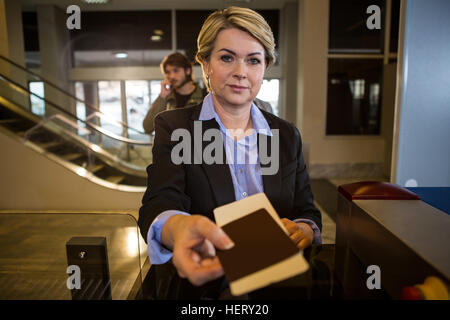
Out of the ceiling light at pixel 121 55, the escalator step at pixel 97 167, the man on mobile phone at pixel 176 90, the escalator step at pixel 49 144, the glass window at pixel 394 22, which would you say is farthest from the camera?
the ceiling light at pixel 121 55

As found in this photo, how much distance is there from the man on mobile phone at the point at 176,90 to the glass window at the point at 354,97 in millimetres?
4595

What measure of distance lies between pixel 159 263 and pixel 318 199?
438 centimetres

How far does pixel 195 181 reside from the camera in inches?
41.1

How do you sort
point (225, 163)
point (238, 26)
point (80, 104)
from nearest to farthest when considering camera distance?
point (238, 26) → point (225, 163) → point (80, 104)

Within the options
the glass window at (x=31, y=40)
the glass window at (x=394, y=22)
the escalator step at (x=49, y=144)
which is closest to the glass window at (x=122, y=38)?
the glass window at (x=31, y=40)

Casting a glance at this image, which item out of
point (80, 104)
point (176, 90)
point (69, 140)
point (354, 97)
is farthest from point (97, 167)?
point (354, 97)

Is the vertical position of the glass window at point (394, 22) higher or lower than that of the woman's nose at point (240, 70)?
higher

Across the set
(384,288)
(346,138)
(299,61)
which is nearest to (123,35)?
(299,61)

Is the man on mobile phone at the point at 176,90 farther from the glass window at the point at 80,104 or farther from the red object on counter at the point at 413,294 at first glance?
the glass window at the point at 80,104

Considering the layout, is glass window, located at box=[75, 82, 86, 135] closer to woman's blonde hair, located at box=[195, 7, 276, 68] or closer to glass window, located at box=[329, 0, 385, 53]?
glass window, located at box=[329, 0, 385, 53]

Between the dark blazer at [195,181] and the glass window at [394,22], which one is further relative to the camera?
the glass window at [394,22]

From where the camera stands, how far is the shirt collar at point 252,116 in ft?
3.51

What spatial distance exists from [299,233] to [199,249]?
0.39 m

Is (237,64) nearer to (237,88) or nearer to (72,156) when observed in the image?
(237,88)
